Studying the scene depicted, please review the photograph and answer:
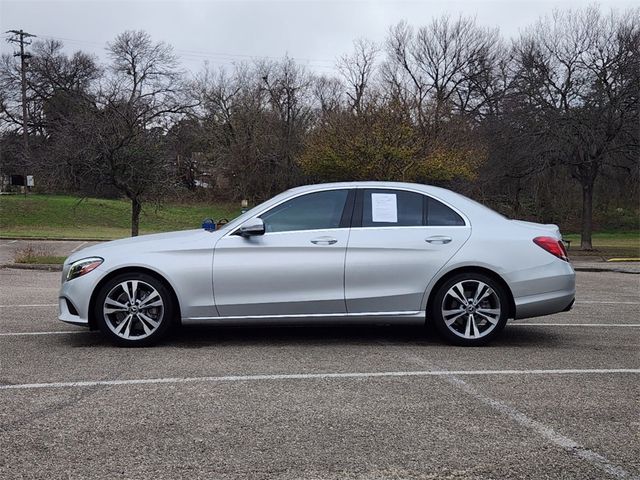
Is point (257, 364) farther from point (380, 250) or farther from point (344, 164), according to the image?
point (344, 164)

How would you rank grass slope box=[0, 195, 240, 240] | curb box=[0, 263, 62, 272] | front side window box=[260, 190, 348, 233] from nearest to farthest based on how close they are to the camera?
front side window box=[260, 190, 348, 233]
curb box=[0, 263, 62, 272]
grass slope box=[0, 195, 240, 240]

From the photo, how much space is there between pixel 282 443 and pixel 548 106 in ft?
95.9

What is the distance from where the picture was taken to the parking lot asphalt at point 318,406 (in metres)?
3.43

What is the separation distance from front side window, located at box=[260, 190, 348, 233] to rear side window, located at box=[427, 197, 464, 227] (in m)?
0.85

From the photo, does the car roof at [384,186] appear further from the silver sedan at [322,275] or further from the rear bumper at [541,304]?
the rear bumper at [541,304]

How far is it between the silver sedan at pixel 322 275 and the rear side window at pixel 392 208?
0.05ft

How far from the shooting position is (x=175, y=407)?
433 cm

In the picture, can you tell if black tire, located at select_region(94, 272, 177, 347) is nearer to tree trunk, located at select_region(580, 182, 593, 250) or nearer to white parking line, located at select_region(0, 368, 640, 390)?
white parking line, located at select_region(0, 368, 640, 390)

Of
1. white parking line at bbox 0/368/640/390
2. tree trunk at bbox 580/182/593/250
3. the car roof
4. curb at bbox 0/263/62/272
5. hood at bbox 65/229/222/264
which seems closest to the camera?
white parking line at bbox 0/368/640/390

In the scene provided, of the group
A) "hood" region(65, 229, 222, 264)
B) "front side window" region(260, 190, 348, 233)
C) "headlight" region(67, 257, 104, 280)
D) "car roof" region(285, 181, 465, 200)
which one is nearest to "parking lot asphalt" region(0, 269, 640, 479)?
"headlight" region(67, 257, 104, 280)

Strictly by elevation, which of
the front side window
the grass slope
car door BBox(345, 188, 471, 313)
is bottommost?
car door BBox(345, 188, 471, 313)

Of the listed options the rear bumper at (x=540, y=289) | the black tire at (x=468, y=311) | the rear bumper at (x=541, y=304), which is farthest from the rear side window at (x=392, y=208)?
the rear bumper at (x=541, y=304)

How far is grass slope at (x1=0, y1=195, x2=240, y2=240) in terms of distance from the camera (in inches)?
1591

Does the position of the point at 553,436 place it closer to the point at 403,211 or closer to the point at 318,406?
the point at 318,406
